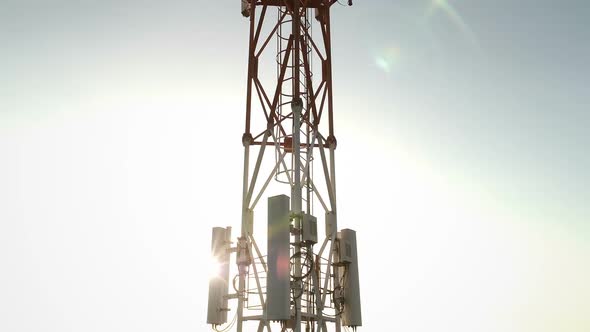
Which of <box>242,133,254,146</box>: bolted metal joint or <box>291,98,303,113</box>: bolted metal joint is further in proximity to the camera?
<box>242,133,254,146</box>: bolted metal joint

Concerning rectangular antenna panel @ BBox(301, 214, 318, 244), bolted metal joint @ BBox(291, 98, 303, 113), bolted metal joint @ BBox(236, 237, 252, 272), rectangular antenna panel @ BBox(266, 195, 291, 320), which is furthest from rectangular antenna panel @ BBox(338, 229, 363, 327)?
bolted metal joint @ BBox(291, 98, 303, 113)

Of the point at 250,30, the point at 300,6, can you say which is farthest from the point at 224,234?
the point at 300,6

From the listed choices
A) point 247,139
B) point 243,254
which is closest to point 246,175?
point 247,139

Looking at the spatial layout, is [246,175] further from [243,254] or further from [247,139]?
[243,254]

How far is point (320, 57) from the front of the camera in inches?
824

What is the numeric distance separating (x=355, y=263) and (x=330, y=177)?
11.2 ft

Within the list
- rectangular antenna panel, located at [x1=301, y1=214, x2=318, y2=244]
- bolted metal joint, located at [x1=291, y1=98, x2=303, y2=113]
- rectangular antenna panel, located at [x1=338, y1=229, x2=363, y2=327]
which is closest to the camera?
rectangular antenna panel, located at [x1=301, y1=214, x2=318, y2=244]

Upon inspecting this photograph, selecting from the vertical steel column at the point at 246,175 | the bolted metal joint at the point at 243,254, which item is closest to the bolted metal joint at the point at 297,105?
the vertical steel column at the point at 246,175

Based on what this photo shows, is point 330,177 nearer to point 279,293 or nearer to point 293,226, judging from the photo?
point 293,226

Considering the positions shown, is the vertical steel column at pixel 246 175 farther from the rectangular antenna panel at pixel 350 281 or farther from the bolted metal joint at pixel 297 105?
the rectangular antenna panel at pixel 350 281

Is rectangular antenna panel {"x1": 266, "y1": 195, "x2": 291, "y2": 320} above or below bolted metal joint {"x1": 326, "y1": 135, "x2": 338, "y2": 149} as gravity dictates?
below

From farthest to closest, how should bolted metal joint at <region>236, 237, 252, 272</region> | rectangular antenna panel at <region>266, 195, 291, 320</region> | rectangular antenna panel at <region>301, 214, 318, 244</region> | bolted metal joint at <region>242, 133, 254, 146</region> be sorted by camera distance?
bolted metal joint at <region>242, 133, 254, 146</region> → bolted metal joint at <region>236, 237, 252, 272</region> → rectangular antenna panel at <region>301, 214, 318, 244</region> → rectangular antenna panel at <region>266, 195, 291, 320</region>

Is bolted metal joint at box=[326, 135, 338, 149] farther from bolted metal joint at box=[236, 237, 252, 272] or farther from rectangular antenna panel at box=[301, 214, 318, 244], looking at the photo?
bolted metal joint at box=[236, 237, 252, 272]

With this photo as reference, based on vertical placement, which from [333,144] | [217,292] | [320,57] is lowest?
[217,292]
